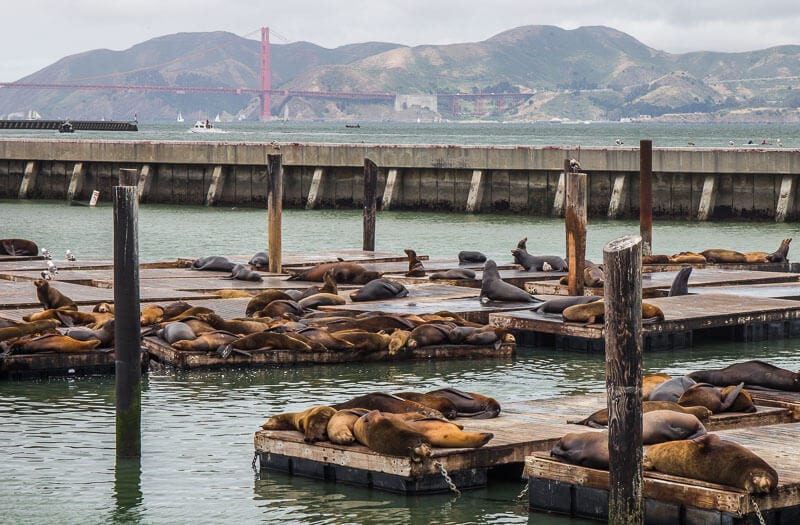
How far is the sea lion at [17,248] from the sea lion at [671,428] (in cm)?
1645

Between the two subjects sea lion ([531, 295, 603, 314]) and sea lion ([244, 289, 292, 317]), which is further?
sea lion ([531, 295, 603, 314])

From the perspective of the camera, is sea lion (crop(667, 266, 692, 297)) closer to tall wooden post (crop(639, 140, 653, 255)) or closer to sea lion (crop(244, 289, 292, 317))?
tall wooden post (crop(639, 140, 653, 255))

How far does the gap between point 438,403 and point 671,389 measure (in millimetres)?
1585

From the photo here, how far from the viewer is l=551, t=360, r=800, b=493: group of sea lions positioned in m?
7.43

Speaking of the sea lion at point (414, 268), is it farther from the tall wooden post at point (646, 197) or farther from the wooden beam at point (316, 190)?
the wooden beam at point (316, 190)

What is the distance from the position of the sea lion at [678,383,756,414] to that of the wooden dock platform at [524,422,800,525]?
685mm

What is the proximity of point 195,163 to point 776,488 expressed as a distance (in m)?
34.6

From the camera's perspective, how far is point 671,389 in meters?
9.66

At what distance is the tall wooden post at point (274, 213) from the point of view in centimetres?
2003

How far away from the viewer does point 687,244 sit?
31.0 metres

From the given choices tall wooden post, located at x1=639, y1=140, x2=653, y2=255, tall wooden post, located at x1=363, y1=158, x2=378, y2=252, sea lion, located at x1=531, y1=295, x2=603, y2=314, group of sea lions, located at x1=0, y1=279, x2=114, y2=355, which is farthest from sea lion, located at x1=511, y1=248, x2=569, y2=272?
group of sea lions, located at x1=0, y1=279, x2=114, y2=355

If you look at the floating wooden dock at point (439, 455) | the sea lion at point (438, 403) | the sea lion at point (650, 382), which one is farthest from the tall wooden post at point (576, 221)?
the sea lion at point (438, 403)

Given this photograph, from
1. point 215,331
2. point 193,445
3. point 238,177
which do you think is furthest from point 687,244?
point 193,445

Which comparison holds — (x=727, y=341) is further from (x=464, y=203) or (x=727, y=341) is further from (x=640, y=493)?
(x=464, y=203)
